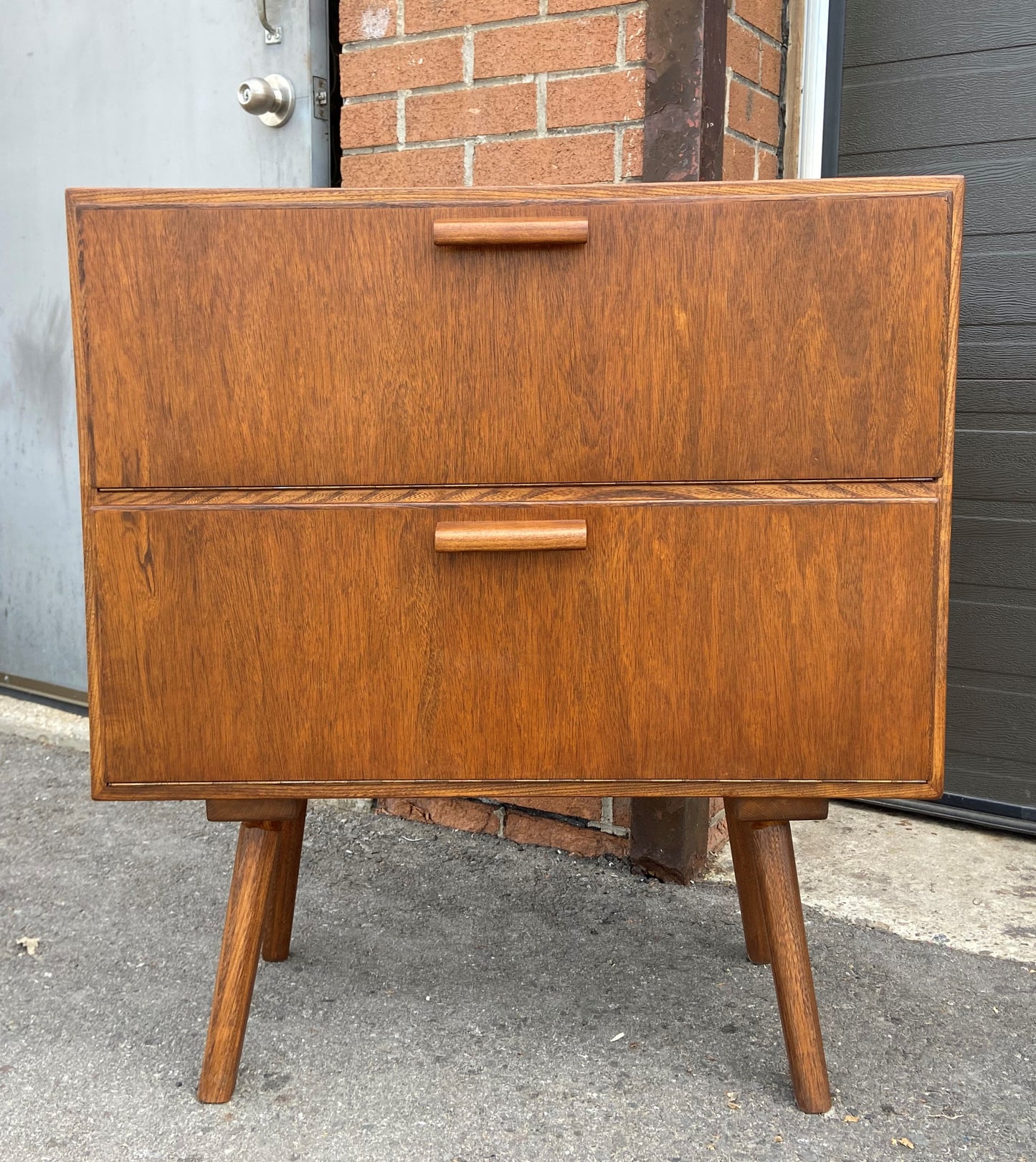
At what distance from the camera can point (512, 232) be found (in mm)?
1037

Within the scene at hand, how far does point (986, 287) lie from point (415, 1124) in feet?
5.43

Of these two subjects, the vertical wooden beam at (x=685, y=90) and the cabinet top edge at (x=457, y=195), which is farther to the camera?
the vertical wooden beam at (x=685, y=90)

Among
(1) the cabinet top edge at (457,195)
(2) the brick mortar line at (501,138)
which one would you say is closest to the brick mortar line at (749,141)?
(2) the brick mortar line at (501,138)

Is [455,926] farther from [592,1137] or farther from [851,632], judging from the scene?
[851,632]

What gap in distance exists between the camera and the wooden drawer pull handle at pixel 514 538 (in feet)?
3.52

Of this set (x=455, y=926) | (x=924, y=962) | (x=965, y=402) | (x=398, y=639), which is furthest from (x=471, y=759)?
(x=965, y=402)

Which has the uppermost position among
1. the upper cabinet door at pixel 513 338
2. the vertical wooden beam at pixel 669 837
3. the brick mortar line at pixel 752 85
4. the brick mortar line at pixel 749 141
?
the brick mortar line at pixel 752 85

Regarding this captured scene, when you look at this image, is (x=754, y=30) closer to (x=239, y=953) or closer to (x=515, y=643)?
(x=515, y=643)

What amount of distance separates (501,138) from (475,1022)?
1.36 metres

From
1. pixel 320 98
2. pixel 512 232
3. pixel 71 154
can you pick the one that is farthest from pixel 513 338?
pixel 71 154

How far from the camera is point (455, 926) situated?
68.2 inches

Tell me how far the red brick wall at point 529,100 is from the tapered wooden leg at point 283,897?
55 centimetres

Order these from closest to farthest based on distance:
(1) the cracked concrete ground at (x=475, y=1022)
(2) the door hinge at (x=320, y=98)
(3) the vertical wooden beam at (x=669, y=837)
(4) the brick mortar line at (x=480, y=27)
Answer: (1) the cracked concrete ground at (x=475, y=1022) < (4) the brick mortar line at (x=480, y=27) < (3) the vertical wooden beam at (x=669, y=837) < (2) the door hinge at (x=320, y=98)

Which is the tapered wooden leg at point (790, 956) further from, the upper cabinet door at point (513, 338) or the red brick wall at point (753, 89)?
the red brick wall at point (753, 89)
